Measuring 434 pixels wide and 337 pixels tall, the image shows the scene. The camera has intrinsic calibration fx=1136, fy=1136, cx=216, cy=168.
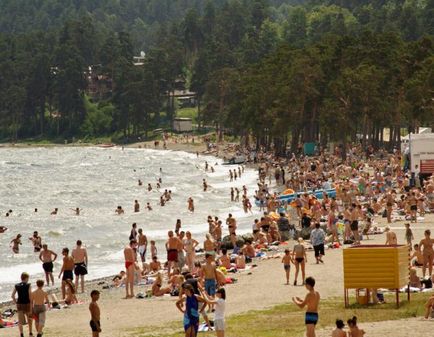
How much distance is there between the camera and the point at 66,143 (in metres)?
161

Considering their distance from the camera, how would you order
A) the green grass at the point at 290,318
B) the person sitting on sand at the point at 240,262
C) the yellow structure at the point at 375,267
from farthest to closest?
the person sitting on sand at the point at 240,262 < the yellow structure at the point at 375,267 < the green grass at the point at 290,318

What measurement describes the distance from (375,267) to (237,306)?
334 centimetres

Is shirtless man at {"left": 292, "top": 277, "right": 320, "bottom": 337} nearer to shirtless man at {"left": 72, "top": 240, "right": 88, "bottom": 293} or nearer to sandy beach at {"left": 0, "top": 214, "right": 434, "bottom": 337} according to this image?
sandy beach at {"left": 0, "top": 214, "right": 434, "bottom": 337}

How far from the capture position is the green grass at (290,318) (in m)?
18.6

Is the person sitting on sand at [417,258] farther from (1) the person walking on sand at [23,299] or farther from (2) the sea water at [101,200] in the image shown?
(2) the sea water at [101,200]

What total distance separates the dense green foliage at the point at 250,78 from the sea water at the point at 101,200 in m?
7.76

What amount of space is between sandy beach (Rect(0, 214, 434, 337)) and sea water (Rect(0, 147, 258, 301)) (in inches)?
161

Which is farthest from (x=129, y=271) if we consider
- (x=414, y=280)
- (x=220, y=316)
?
(x=220, y=316)

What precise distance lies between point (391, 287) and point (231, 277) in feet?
25.1

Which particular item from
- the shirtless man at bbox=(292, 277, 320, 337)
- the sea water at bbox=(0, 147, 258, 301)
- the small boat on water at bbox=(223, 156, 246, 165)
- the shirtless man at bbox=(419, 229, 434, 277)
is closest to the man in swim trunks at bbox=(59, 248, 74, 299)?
the sea water at bbox=(0, 147, 258, 301)

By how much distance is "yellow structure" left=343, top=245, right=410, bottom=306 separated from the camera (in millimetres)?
19906

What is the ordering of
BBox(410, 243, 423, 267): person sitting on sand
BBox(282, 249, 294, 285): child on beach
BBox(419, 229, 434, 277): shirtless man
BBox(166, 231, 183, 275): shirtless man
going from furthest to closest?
1. BBox(166, 231, 183, 275): shirtless man
2. BBox(282, 249, 294, 285): child on beach
3. BBox(410, 243, 423, 267): person sitting on sand
4. BBox(419, 229, 434, 277): shirtless man

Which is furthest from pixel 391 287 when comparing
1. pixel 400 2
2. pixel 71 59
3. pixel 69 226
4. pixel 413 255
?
pixel 400 2

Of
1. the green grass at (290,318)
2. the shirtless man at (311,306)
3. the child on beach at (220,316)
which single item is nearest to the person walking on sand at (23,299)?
the green grass at (290,318)
